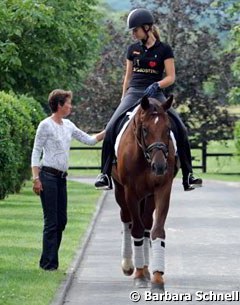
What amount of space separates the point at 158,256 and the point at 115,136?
2.06 meters

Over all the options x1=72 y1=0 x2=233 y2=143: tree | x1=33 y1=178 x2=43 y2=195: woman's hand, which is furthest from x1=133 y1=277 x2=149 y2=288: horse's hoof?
x1=72 y1=0 x2=233 y2=143: tree

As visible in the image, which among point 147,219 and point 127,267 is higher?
point 147,219

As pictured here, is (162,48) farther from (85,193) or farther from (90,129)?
(90,129)

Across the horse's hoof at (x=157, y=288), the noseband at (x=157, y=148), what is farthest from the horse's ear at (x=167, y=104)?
the horse's hoof at (x=157, y=288)

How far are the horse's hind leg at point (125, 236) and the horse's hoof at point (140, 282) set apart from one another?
750 millimetres

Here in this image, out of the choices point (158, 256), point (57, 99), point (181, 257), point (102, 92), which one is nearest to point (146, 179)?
point (158, 256)

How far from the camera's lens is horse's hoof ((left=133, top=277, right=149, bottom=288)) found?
13.9m

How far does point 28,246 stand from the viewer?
59.3ft

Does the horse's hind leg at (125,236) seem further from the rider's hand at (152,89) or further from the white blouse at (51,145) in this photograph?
the rider's hand at (152,89)

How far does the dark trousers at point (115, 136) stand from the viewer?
14391mm

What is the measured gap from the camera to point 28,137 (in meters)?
30.3

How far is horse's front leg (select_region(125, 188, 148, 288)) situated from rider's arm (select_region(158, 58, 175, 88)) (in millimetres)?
1263

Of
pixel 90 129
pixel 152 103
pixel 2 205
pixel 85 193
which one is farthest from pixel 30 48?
pixel 152 103

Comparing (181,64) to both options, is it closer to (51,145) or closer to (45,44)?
(45,44)
